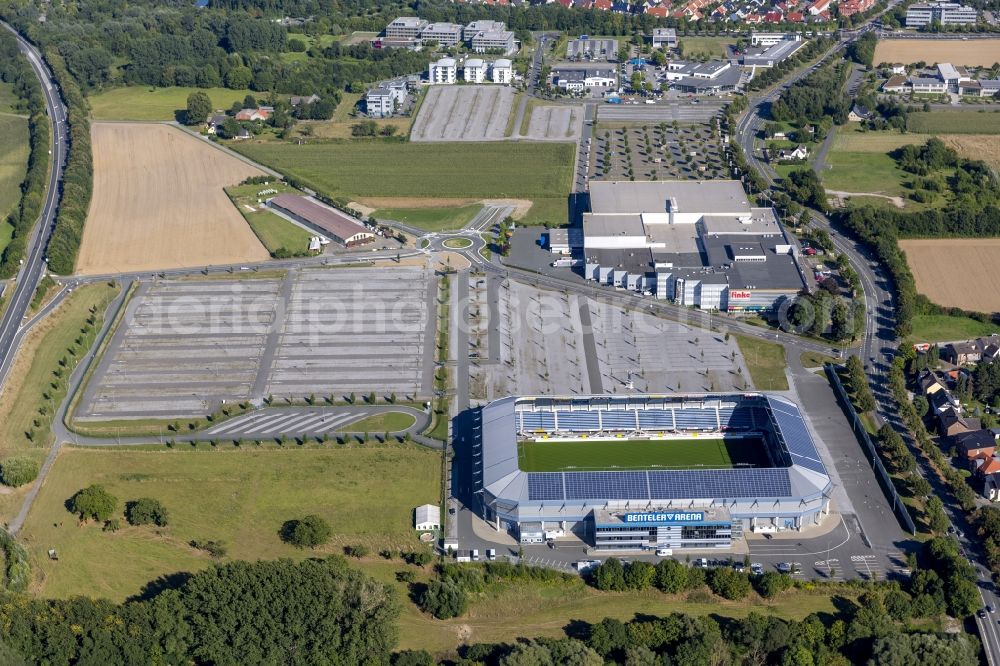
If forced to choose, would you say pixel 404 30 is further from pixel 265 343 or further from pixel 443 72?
pixel 265 343

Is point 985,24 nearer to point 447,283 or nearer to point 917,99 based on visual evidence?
point 917,99

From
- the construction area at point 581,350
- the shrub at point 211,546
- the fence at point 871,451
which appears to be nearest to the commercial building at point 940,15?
the construction area at point 581,350

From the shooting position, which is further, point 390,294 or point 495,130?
point 495,130

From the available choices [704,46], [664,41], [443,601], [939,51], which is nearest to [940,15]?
[939,51]

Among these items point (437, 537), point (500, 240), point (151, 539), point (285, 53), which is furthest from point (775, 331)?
point (285, 53)

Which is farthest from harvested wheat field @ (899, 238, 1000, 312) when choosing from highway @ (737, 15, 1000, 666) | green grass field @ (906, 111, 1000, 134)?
green grass field @ (906, 111, 1000, 134)

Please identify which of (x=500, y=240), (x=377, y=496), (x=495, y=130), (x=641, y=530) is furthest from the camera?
(x=495, y=130)
